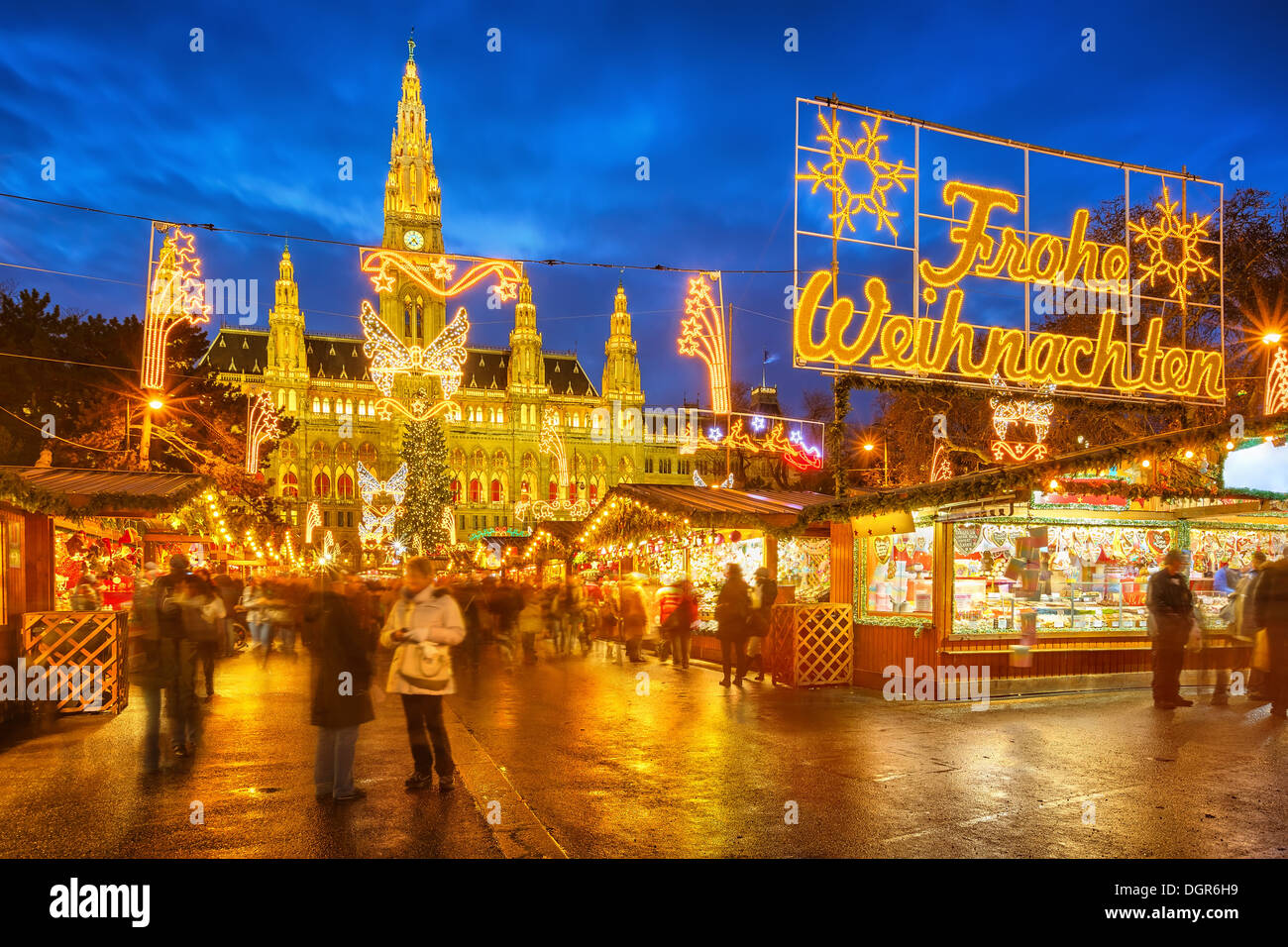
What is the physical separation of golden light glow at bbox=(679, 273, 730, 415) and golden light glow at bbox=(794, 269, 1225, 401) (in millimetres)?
3153

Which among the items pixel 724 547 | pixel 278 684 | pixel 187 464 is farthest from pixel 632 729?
pixel 187 464

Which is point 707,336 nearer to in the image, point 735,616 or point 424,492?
point 735,616

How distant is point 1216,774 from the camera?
7391mm

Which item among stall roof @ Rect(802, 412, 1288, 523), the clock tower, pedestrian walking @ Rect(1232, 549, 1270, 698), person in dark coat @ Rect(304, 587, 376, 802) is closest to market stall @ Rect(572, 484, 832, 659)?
stall roof @ Rect(802, 412, 1288, 523)

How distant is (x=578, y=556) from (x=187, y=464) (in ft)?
47.5

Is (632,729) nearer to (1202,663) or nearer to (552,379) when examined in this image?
(1202,663)

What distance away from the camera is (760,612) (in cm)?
1372

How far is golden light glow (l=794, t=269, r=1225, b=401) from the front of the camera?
1394 cm

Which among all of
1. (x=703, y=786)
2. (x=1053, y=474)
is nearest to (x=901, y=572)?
(x=1053, y=474)

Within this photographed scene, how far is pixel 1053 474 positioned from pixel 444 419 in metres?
75.3

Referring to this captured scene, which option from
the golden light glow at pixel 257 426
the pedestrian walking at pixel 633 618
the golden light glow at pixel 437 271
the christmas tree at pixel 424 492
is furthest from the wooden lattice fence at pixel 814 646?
the christmas tree at pixel 424 492

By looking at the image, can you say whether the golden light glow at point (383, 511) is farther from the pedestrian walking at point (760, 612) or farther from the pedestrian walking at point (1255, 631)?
the pedestrian walking at point (1255, 631)

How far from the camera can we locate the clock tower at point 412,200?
84188 millimetres

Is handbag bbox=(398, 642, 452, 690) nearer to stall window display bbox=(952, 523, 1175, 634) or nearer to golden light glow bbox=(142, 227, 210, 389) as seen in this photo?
stall window display bbox=(952, 523, 1175, 634)
